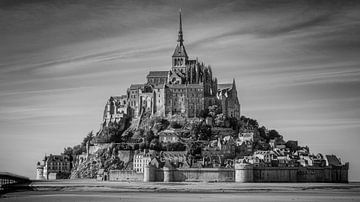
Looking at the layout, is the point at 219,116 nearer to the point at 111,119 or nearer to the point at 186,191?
the point at 111,119

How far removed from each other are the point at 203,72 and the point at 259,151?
56.3 ft

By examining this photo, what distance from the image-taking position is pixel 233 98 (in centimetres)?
8506

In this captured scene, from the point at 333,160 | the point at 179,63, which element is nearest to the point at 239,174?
the point at 333,160

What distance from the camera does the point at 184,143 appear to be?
75.8 meters

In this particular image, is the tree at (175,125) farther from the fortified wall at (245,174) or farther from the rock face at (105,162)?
the fortified wall at (245,174)

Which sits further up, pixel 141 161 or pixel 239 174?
pixel 141 161

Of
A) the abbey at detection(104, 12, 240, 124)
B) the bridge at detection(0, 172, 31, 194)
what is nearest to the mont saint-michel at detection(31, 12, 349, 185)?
the abbey at detection(104, 12, 240, 124)

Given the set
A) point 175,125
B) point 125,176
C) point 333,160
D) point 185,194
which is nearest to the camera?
point 185,194

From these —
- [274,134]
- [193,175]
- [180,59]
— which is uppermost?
[180,59]

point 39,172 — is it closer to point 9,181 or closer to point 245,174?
point 9,181

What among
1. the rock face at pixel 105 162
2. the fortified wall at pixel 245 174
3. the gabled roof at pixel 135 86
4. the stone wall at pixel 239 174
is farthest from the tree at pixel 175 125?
the stone wall at pixel 239 174

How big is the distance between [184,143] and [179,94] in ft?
29.5

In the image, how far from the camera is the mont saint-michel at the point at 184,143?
66.2 m

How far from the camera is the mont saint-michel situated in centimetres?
6619
